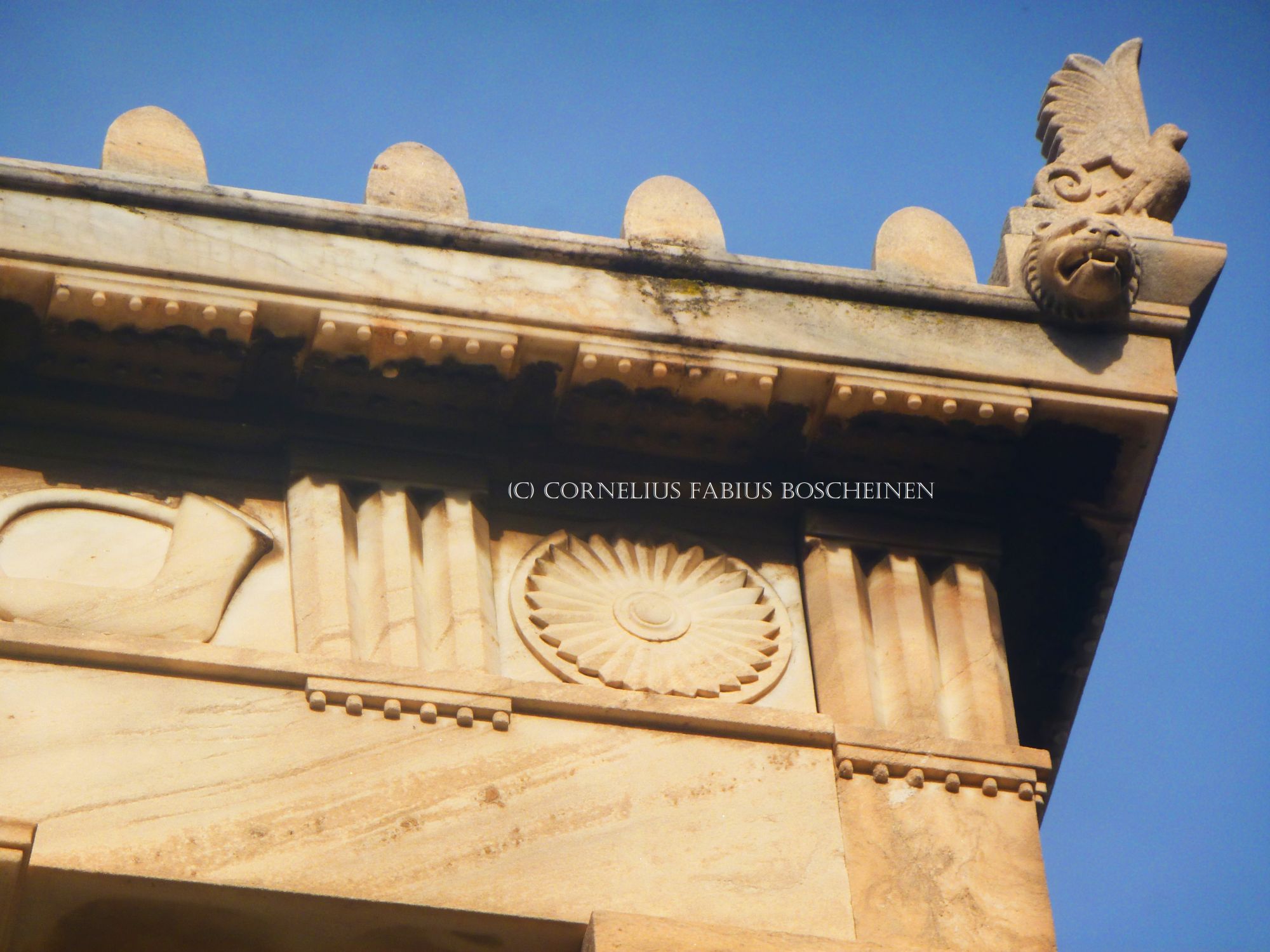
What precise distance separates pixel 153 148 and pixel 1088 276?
3367 mm

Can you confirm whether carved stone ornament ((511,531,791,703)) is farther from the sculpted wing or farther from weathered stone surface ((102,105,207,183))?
the sculpted wing

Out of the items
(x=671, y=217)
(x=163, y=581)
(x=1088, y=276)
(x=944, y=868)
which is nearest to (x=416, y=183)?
(x=671, y=217)

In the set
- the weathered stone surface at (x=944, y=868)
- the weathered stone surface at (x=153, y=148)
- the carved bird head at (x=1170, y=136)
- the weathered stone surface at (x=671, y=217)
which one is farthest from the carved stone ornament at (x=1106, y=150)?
the weathered stone surface at (x=153, y=148)

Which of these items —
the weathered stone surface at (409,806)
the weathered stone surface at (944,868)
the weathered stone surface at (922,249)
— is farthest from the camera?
the weathered stone surface at (922,249)

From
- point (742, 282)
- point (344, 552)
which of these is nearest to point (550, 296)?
point (742, 282)

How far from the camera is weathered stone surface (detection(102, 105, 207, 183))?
23.5 ft

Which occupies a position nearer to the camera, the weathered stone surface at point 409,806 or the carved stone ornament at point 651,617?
the weathered stone surface at point 409,806

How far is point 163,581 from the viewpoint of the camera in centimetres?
643

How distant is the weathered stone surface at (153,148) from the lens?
7160 millimetres

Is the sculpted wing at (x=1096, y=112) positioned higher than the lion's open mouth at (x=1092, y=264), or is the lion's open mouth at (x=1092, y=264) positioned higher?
the sculpted wing at (x=1096, y=112)

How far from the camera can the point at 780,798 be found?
20.1 feet

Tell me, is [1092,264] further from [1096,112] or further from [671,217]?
[671,217]

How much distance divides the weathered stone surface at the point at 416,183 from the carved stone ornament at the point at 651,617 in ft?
4.24

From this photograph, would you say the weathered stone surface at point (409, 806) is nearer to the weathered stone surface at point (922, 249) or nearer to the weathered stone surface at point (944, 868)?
the weathered stone surface at point (944, 868)
